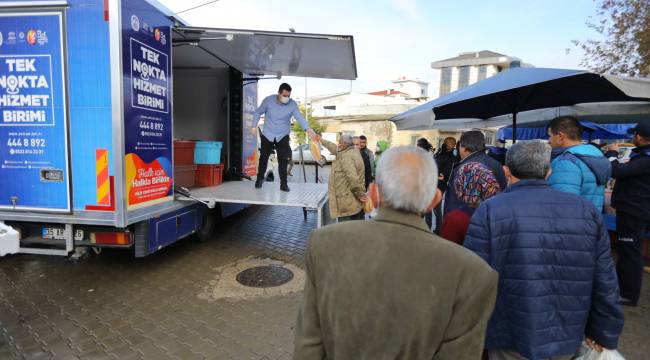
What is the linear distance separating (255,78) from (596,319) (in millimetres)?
7241

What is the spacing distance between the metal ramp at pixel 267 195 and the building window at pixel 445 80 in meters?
30.5

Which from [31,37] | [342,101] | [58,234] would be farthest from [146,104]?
[342,101]

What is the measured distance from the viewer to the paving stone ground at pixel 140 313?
10.8ft

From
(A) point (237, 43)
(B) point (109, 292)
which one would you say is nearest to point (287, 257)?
(B) point (109, 292)

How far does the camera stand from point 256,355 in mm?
3234

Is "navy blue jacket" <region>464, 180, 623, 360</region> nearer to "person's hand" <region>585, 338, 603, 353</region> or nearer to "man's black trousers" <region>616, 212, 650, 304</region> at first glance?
"person's hand" <region>585, 338, 603, 353</region>

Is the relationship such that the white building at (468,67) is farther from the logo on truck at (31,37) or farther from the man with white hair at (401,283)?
the man with white hair at (401,283)

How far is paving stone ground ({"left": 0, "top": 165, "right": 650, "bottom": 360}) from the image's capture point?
10.8ft

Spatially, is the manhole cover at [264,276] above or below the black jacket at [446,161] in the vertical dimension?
below

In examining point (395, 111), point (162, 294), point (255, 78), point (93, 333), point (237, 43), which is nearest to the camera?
point (93, 333)

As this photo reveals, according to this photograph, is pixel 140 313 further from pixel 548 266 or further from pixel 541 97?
pixel 541 97

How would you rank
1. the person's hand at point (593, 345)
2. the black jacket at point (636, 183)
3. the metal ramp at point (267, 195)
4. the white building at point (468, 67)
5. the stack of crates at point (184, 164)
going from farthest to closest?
1. the white building at point (468, 67)
2. the stack of crates at point (184, 164)
3. the metal ramp at point (267, 195)
4. the black jacket at point (636, 183)
5. the person's hand at point (593, 345)

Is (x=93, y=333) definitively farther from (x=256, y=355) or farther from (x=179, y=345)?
(x=256, y=355)

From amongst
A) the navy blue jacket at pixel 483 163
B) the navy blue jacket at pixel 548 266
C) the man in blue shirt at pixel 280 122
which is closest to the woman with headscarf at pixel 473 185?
the navy blue jacket at pixel 483 163
